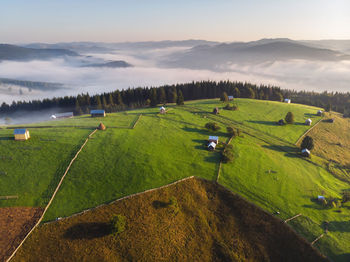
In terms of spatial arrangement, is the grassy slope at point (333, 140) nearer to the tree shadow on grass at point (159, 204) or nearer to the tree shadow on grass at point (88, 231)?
the tree shadow on grass at point (159, 204)

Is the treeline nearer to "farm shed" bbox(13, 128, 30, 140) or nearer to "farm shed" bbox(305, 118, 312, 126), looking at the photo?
"farm shed" bbox(305, 118, 312, 126)

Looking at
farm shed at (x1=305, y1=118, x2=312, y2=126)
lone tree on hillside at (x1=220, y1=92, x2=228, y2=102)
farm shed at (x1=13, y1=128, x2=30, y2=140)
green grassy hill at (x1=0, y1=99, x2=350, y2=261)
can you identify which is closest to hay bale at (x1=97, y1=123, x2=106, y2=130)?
green grassy hill at (x1=0, y1=99, x2=350, y2=261)

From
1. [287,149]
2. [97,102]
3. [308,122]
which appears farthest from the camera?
[97,102]

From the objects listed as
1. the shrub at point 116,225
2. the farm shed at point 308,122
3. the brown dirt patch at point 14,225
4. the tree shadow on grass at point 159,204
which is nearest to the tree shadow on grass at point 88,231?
the shrub at point 116,225

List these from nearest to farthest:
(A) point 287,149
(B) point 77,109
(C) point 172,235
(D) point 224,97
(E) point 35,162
Result: 1. (C) point 172,235
2. (E) point 35,162
3. (A) point 287,149
4. (D) point 224,97
5. (B) point 77,109

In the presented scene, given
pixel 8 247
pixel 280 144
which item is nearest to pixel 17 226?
pixel 8 247

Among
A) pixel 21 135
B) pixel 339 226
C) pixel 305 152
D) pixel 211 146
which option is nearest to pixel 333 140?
pixel 305 152

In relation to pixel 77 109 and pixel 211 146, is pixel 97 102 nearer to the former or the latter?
pixel 77 109
